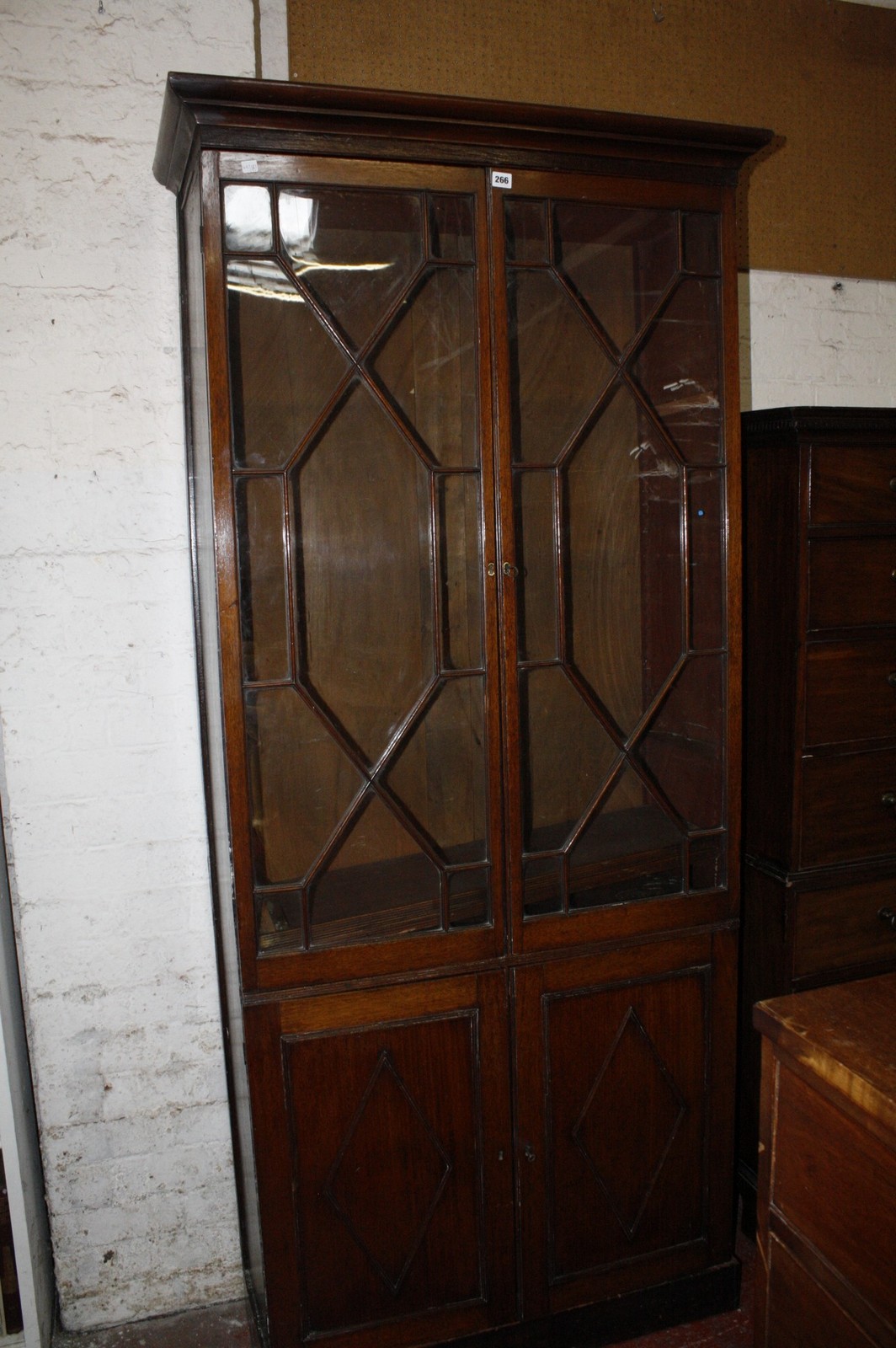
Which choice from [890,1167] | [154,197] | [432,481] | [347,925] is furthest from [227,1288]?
[154,197]

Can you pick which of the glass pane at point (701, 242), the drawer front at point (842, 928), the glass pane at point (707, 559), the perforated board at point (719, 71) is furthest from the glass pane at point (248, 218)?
the drawer front at point (842, 928)

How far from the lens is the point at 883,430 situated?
1851mm

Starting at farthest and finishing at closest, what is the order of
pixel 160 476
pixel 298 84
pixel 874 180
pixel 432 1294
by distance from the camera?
pixel 874 180 < pixel 160 476 < pixel 432 1294 < pixel 298 84

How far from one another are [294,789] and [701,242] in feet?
3.89

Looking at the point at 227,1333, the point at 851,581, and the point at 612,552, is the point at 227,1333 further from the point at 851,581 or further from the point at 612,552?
the point at 851,581

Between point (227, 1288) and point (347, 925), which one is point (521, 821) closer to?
point (347, 925)

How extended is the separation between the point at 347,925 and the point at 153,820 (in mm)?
528

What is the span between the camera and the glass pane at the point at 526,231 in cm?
156

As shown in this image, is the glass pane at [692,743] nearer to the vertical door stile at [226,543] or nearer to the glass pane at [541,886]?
the glass pane at [541,886]

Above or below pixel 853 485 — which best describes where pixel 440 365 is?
above

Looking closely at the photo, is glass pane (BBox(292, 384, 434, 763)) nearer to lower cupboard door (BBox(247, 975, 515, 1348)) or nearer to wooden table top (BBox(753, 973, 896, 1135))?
lower cupboard door (BBox(247, 975, 515, 1348))

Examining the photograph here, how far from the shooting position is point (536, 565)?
163 centimetres

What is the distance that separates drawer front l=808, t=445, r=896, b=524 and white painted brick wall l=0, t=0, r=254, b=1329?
1.23 m

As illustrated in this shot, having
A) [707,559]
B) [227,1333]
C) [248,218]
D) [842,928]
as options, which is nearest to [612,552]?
[707,559]
